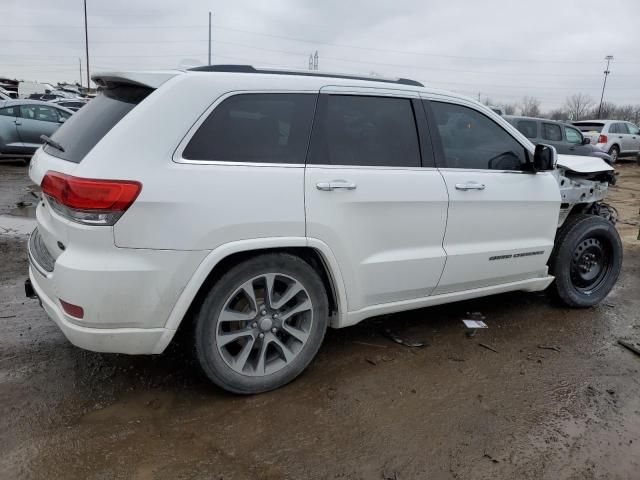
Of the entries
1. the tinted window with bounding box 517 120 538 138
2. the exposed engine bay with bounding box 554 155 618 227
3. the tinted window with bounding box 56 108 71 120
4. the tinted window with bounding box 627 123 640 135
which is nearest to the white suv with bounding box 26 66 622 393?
the exposed engine bay with bounding box 554 155 618 227

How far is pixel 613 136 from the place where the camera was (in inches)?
743

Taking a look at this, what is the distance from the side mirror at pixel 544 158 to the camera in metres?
3.80

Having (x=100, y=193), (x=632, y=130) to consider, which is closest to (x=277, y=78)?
(x=100, y=193)

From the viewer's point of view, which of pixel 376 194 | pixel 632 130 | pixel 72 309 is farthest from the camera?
pixel 632 130

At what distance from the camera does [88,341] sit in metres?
2.54

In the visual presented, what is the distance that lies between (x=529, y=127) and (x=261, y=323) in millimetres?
11901

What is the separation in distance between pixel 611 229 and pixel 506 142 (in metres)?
1.57

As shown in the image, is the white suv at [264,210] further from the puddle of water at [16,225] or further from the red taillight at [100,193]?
the puddle of water at [16,225]

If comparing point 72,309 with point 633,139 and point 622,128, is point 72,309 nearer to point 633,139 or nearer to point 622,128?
point 622,128

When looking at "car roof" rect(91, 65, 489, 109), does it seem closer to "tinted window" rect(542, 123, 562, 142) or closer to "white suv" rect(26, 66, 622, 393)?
"white suv" rect(26, 66, 622, 393)

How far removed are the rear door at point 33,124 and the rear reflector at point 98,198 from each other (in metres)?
11.1

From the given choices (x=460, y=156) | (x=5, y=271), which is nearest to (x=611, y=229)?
(x=460, y=156)

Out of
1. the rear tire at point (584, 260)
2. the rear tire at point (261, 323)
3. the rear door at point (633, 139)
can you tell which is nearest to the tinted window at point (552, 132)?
the rear door at point (633, 139)

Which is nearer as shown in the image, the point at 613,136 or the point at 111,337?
the point at 111,337
